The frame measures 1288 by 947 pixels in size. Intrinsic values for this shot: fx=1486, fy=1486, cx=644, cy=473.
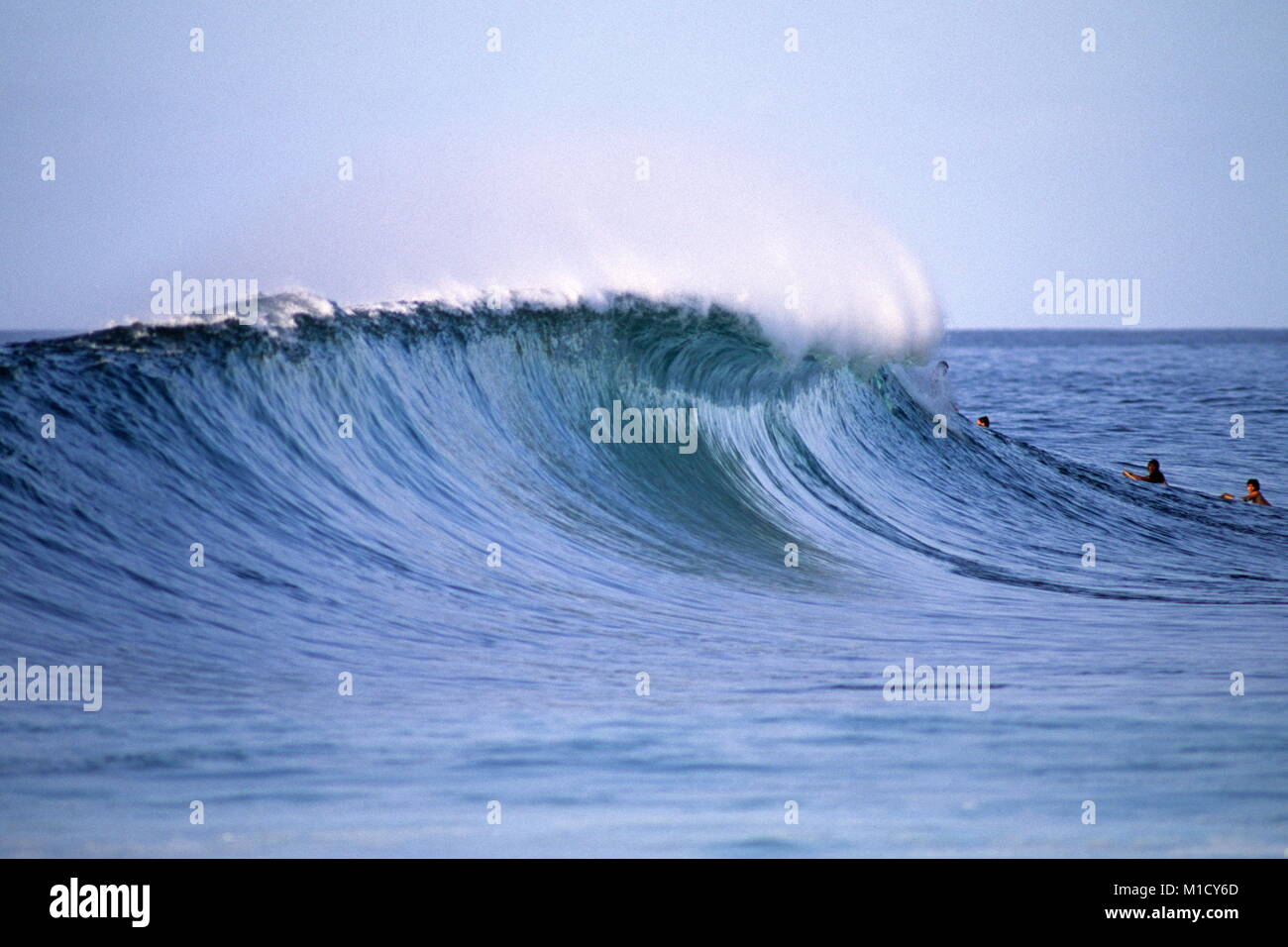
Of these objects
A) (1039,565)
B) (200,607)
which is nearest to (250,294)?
(200,607)

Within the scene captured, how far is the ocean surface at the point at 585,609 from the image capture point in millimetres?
4977

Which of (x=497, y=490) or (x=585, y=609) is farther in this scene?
(x=497, y=490)

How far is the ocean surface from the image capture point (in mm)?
4977

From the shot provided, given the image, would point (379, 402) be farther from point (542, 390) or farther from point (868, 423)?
point (868, 423)

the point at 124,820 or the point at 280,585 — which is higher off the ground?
the point at 280,585

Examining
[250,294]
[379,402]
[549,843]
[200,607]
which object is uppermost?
[250,294]

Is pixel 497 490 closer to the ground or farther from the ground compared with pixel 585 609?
farther from the ground

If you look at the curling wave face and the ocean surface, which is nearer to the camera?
the ocean surface

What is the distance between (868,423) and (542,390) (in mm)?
3862

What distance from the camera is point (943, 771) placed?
5.42m

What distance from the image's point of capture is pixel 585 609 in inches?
328

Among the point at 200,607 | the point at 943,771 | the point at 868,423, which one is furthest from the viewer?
the point at 868,423

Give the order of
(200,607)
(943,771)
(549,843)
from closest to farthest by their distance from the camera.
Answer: (549,843)
(943,771)
(200,607)

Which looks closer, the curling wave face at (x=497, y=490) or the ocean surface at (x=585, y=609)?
the ocean surface at (x=585, y=609)
